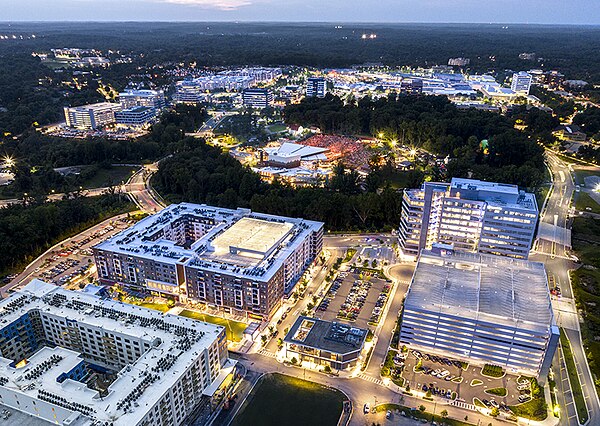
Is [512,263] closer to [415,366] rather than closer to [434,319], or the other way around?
[434,319]

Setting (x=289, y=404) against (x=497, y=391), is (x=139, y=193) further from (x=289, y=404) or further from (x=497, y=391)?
(x=497, y=391)

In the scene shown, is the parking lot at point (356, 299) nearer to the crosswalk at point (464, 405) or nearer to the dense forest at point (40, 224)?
the crosswalk at point (464, 405)

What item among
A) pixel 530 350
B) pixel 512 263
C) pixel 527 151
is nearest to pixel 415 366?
pixel 530 350

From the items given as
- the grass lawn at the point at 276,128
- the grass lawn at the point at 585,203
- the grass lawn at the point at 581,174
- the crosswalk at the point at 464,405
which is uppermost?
the grass lawn at the point at 276,128

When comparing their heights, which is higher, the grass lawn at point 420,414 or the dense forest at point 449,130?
the dense forest at point 449,130

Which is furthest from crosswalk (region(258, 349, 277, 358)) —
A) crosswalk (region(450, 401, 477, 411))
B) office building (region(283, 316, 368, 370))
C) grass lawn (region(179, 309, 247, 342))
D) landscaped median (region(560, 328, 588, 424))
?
landscaped median (region(560, 328, 588, 424))

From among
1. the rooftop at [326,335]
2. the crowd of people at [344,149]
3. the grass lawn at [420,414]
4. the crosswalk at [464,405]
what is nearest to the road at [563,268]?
the crosswalk at [464,405]

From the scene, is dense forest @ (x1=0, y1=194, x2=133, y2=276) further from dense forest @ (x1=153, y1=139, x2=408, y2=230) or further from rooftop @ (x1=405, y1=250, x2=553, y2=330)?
rooftop @ (x1=405, y1=250, x2=553, y2=330)

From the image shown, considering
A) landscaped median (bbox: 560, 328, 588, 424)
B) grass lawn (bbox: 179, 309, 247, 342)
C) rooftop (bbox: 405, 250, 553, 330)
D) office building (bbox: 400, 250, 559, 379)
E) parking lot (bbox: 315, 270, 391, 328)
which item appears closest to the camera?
landscaped median (bbox: 560, 328, 588, 424)
